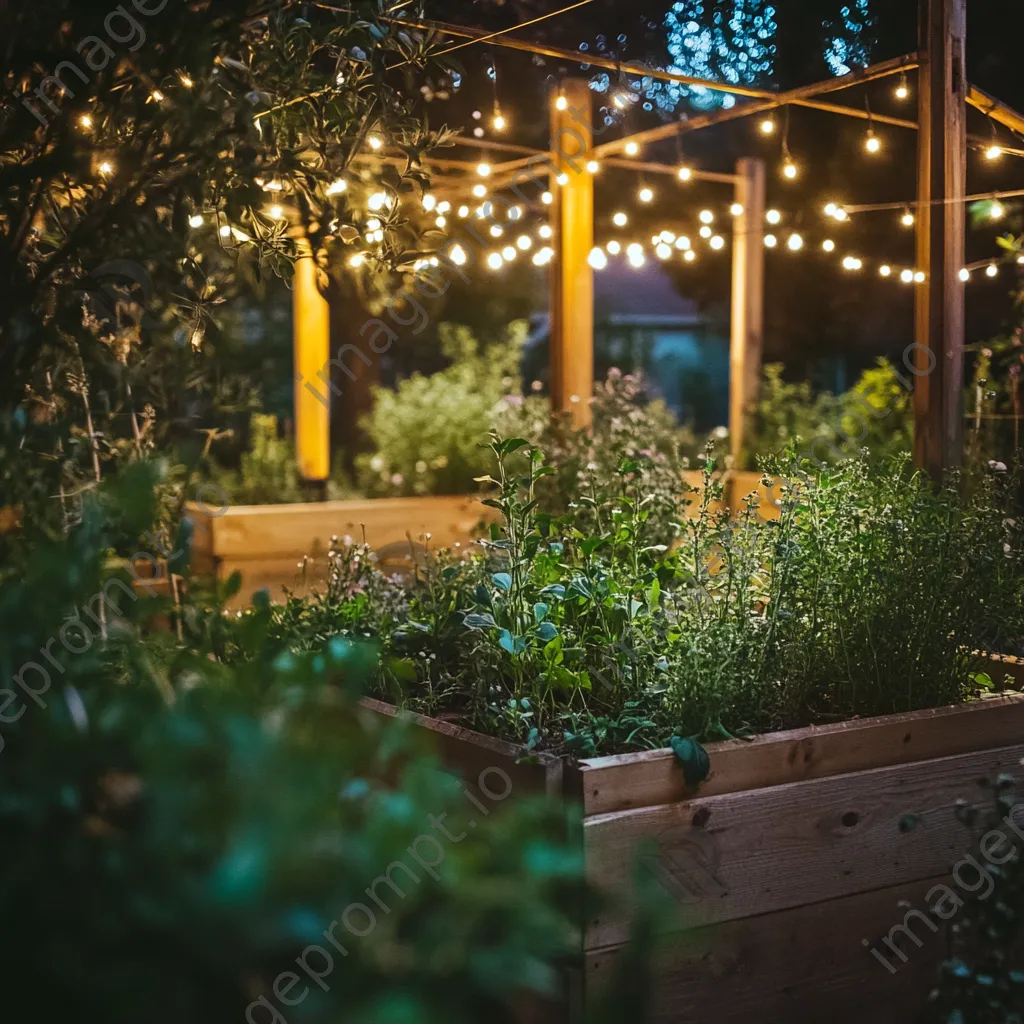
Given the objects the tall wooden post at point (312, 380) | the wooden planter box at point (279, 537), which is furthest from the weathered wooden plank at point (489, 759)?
the tall wooden post at point (312, 380)

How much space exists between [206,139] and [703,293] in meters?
10.4

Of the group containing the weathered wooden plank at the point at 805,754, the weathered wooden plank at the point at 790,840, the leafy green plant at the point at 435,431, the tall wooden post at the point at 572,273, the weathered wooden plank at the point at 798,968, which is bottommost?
the weathered wooden plank at the point at 798,968

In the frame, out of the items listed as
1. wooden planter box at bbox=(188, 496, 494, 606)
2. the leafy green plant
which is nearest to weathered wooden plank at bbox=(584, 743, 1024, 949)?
wooden planter box at bbox=(188, 496, 494, 606)

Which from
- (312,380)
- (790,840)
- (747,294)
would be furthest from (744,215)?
(790,840)

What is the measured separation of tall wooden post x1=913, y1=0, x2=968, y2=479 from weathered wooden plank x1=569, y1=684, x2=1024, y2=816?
4.12ft

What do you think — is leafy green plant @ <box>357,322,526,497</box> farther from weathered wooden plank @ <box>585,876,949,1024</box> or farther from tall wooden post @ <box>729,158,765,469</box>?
weathered wooden plank @ <box>585,876,949,1024</box>

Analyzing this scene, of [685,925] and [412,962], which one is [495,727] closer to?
[685,925]

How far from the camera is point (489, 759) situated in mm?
2072

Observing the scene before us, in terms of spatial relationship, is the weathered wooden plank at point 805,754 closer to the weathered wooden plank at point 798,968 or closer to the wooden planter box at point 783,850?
the wooden planter box at point 783,850

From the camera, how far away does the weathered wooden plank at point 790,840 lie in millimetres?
1913

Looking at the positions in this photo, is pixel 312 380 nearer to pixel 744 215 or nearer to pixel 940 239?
pixel 744 215

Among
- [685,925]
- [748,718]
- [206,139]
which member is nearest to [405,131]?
[206,139]

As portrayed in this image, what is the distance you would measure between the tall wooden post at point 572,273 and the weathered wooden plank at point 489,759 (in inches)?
147

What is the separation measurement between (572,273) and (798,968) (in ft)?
14.3
